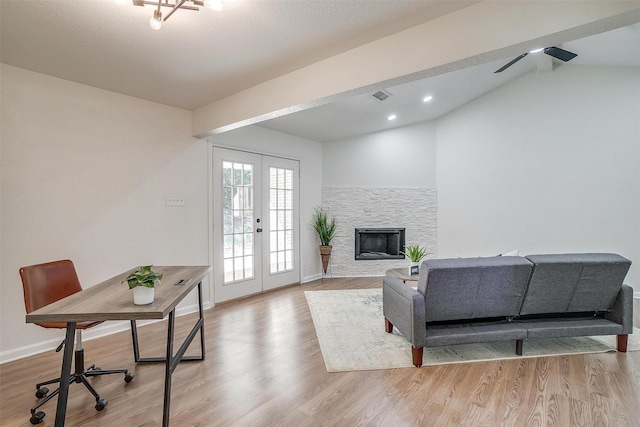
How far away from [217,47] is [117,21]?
65cm

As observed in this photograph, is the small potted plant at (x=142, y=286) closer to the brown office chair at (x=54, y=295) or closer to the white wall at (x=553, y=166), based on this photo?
the brown office chair at (x=54, y=295)

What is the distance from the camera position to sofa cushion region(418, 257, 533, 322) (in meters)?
2.32

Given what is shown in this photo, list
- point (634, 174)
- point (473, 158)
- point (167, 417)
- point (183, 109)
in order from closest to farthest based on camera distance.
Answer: point (167, 417) < point (183, 109) < point (634, 174) < point (473, 158)

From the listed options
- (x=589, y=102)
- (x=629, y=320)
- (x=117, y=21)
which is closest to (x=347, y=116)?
(x=117, y=21)

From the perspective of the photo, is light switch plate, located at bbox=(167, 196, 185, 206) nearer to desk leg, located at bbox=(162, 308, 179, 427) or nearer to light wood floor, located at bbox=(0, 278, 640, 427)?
light wood floor, located at bbox=(0, 278, 640, 427)

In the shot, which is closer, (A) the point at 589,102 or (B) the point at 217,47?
(B) the point at 217,47

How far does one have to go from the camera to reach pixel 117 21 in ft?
6.47

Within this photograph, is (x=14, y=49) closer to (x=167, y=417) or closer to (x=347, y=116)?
(x=167, y=417)

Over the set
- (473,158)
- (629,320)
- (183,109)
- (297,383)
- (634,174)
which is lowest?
(297,383)

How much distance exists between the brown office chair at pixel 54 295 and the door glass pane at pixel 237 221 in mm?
2022

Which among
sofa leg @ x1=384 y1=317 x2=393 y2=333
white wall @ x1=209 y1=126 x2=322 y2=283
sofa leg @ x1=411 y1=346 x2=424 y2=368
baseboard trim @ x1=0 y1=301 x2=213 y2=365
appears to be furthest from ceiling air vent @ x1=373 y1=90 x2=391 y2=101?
baseboard trim @ x1=0 y1=301 x2=213 y2=365

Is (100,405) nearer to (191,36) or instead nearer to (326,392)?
(326,392)

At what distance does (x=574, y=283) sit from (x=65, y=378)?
3.53m

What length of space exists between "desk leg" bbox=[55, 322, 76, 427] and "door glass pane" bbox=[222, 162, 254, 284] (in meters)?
2.77
